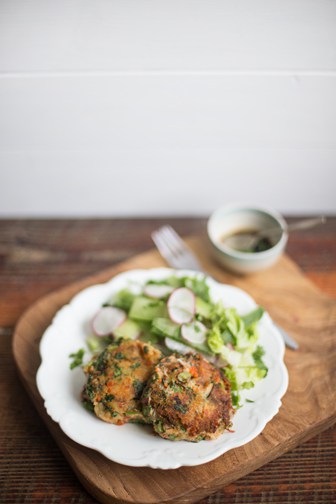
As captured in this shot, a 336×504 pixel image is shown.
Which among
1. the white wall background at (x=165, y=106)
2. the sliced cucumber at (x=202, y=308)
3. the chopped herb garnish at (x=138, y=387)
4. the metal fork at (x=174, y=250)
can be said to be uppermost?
the white wall background at (x=165, y=106)

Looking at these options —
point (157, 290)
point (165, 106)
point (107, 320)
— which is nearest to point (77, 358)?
point (107, 320)

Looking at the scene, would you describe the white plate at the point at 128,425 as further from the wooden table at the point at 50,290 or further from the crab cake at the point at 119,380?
the wooden table at the point at 50,290

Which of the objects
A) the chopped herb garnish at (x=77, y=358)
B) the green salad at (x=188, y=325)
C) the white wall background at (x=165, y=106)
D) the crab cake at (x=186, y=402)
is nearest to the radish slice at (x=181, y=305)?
the green salad at (x=188, y=325)

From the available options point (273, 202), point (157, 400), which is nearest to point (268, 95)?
point (273, 202)

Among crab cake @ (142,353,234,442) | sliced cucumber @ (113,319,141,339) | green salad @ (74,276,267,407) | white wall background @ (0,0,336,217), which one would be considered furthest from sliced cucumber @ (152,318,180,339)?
white wall background @ (0,0,336,217)

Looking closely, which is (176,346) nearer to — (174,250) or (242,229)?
(174,250)

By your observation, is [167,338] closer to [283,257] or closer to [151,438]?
[151,438]
